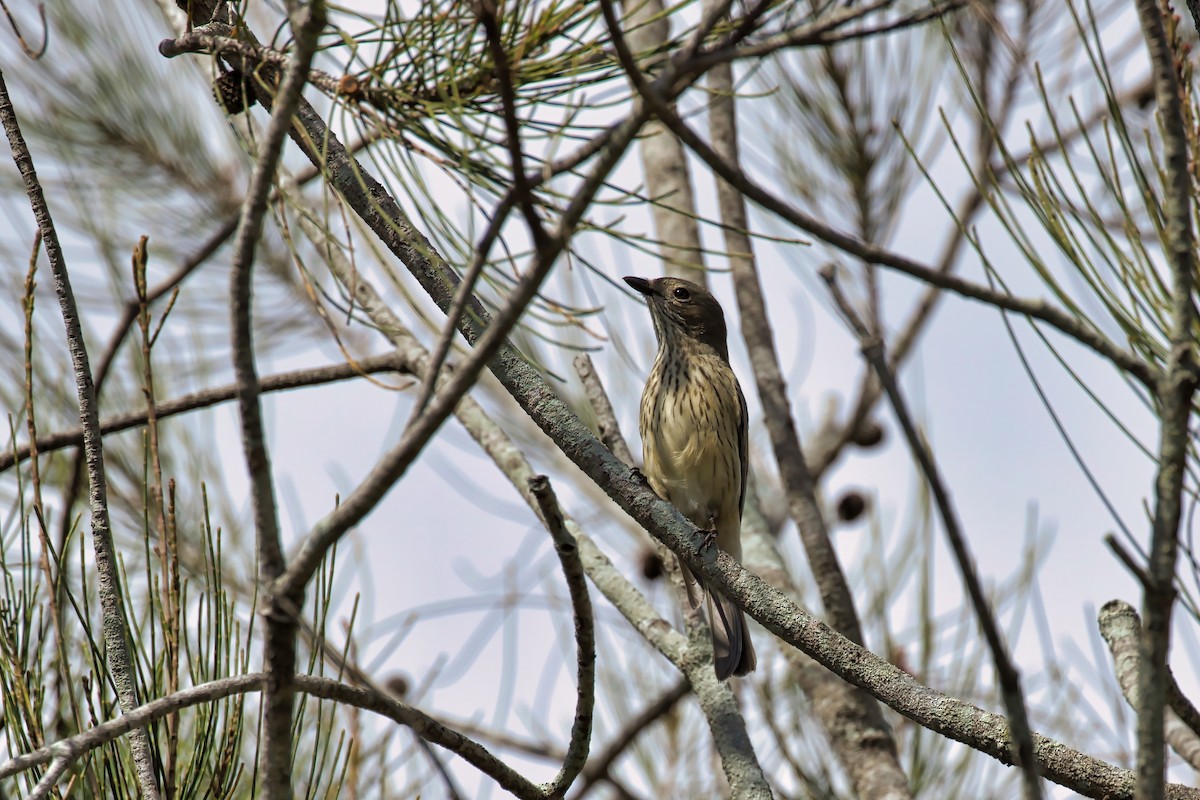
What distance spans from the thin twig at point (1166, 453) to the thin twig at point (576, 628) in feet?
2.97

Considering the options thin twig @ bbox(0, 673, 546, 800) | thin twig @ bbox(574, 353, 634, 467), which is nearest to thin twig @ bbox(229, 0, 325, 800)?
thin twig @ bbox(0, 673, 546, 800)

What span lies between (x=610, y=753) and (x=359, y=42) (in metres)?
3.47

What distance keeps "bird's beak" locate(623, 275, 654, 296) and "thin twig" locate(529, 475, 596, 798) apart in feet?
11.7

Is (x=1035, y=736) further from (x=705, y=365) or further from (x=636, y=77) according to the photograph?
(x=705, y=365)

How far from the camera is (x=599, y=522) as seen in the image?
720 cm

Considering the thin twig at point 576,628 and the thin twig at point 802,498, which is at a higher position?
the thin twig at point 802,498

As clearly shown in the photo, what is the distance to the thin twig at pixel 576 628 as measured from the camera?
205 centimetres

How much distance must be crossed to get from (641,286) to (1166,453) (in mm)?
4462

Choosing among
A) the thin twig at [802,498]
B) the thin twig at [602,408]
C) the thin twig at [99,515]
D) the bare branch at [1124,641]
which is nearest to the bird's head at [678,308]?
the thin twig at [802,498]

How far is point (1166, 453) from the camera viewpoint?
56.8 inches

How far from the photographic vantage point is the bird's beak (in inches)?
230

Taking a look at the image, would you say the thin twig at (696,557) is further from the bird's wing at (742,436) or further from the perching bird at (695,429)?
the bird's wing at (742,436)

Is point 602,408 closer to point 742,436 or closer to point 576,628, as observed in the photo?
point 576,628

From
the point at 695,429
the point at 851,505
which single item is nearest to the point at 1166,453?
the point at 695,429
